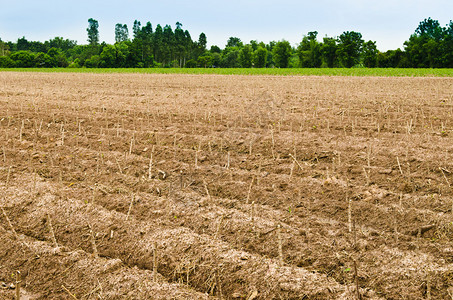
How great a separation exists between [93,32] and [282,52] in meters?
63.6

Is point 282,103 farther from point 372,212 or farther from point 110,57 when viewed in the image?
point 110,57

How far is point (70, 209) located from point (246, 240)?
2035 millimetres

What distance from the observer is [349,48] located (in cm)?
6869

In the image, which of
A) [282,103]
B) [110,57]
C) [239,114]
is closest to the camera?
[239,114]

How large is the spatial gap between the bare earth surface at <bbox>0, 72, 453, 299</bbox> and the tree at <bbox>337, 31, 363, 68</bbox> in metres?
63.4

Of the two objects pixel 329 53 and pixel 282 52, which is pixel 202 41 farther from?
pixel 329 53

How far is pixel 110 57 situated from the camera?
7212cm

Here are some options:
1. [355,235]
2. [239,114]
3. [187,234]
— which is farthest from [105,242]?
[239,114]


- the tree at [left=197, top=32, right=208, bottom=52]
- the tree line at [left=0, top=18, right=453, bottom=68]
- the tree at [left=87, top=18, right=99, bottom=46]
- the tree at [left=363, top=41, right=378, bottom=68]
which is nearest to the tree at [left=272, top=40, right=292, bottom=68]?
the tree line at [left=0, top=18, right=453, bottom=68]

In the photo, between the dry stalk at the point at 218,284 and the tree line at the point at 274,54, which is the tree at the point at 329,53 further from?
the dry stalk at the point at 218,284

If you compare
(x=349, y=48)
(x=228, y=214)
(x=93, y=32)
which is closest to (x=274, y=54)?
(x=349, y=48)

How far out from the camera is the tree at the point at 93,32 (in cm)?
11794

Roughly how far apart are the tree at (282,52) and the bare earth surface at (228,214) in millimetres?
75945

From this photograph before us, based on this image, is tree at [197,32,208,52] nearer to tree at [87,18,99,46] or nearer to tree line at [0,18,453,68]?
tree line at [0,18,453,68]
